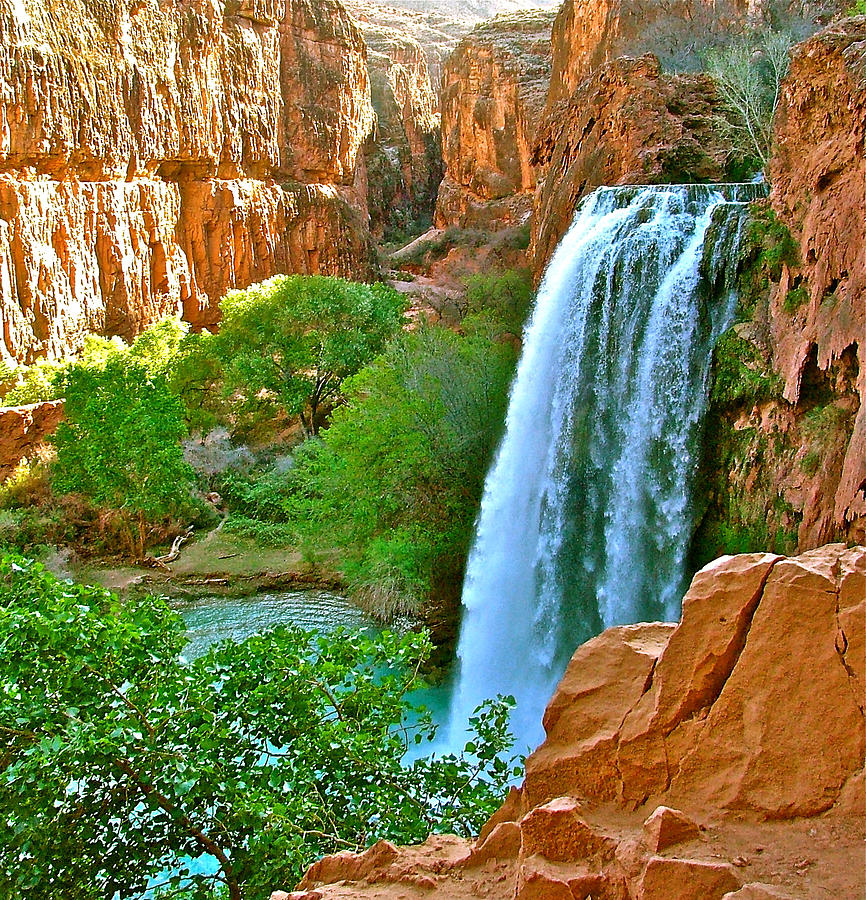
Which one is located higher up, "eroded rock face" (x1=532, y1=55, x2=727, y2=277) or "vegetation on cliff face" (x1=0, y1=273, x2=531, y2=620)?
"eroded rock face" (x1=532, y1=55, x2=727, y2=277)

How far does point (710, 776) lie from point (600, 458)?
10767 millimetres

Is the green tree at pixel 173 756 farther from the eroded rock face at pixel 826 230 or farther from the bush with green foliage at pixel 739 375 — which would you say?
the bush with green foliage at pixel 739 375

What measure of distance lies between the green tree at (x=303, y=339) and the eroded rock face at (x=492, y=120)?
19.2 m

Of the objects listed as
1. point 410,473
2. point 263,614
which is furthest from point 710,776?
point 263,614

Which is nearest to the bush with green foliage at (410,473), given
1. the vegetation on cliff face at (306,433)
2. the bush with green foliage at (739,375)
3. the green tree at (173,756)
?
the vegetation on cliff face at (306,433)

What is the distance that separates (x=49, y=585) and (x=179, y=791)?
165cm

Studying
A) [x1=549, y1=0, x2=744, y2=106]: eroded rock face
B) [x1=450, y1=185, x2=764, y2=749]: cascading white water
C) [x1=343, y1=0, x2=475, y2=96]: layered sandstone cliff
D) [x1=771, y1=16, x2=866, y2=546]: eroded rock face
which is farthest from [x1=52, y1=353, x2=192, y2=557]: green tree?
[x1=343, y1=0, x2=475, y2=96]: layered sandstone cliff

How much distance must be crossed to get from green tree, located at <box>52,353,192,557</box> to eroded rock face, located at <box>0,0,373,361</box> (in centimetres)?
815

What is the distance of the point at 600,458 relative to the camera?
46.4 feet

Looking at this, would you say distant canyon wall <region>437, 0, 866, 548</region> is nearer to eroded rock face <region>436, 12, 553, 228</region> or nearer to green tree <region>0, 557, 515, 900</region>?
green tree <region>0, 557, 515, 900</region>

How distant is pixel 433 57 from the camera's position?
73.1 metres

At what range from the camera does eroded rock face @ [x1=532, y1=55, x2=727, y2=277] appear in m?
19.9

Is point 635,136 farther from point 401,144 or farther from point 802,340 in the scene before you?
point 401,144

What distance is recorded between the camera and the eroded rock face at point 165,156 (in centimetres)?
2822
